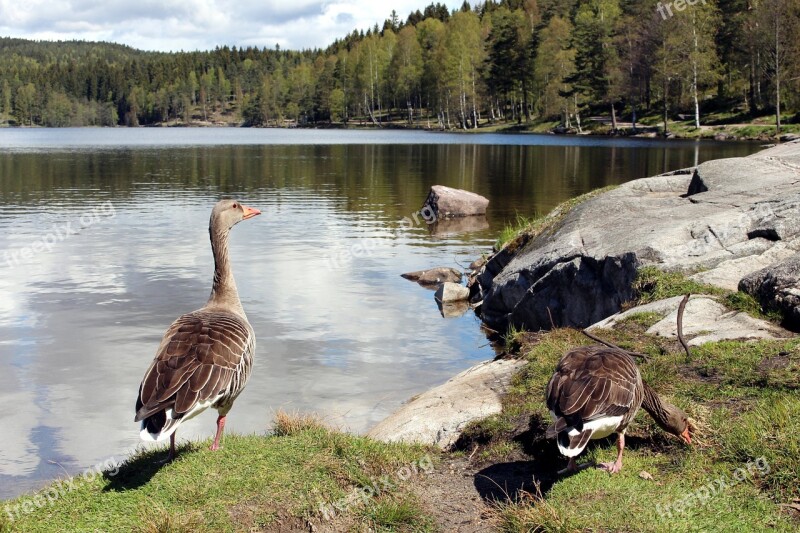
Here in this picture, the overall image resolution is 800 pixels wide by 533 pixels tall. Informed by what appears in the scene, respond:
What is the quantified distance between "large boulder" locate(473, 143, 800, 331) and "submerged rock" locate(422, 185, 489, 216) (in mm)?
17387

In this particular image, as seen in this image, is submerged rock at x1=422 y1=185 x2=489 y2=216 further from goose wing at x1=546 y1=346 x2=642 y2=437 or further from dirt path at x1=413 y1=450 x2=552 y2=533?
goose wing at x1=546 y1=346 x2=642 y2=437

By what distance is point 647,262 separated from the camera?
13.9m

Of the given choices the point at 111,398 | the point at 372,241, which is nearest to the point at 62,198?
the point at 372,241

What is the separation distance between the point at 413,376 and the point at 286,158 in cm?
6565

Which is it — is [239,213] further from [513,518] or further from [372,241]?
[372,241]

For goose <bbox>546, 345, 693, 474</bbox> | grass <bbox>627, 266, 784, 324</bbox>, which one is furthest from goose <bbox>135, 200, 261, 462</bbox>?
grass <bbox>627, 266, 784, 324</bbox>

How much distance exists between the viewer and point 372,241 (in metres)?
30.6

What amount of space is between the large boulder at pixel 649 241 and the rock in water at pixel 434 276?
4.07m

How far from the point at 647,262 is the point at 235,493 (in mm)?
9600

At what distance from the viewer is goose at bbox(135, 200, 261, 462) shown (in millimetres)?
6906

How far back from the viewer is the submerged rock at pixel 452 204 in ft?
123

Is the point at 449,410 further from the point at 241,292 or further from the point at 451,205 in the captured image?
the point at 451,205

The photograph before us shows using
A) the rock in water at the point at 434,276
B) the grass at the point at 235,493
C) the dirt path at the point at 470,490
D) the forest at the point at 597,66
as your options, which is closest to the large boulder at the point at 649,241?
the rock in water at the point at 434,276

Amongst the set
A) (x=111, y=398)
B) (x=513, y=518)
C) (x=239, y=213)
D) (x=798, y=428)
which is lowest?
(x=111, y=398)
